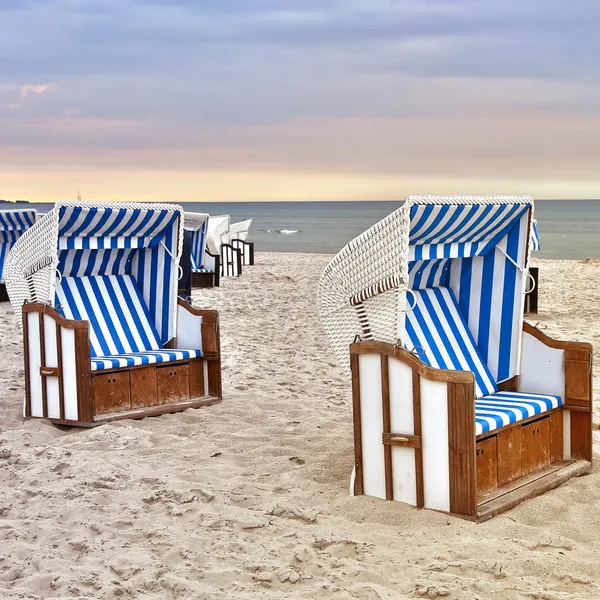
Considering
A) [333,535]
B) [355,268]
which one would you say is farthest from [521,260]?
[333,535]

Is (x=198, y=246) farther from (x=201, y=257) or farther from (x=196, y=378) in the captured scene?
(x=196, y=378)

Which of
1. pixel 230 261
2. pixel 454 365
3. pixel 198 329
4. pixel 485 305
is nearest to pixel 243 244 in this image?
pixel 230 261

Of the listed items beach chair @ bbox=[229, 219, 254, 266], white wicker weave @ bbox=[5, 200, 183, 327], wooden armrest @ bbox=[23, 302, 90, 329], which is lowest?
wooden armrest @ bbox=[23, 302, 90, 329]

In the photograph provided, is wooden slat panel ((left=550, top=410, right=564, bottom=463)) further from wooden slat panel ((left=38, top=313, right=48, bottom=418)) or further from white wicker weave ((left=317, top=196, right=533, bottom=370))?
wooden slat panel ((left=38, top=313, right=48, bottom=418))

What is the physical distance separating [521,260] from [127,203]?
2897 mm

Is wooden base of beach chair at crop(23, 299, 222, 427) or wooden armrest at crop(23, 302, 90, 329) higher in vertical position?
wooden armrest at crop(23, 302, 90, 329)

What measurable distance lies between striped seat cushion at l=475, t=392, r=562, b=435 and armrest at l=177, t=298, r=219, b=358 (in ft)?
7.65

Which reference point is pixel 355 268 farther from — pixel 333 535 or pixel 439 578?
pixel 439 578

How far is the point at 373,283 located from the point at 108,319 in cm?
299

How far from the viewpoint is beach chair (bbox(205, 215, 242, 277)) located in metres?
18.1

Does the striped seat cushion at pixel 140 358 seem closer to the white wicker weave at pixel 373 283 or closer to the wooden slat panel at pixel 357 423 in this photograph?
the white wicker weave at pixel 373 283

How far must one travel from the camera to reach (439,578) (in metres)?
3.32

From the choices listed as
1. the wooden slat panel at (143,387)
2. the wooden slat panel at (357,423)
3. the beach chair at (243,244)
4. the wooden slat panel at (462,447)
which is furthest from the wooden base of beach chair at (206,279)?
the wooden slat panel at (462,447)

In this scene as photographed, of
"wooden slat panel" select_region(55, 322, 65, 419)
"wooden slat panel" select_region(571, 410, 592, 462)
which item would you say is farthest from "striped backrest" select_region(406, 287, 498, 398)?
"wooden slat panel" select_region(55, 322, 65, 419)
